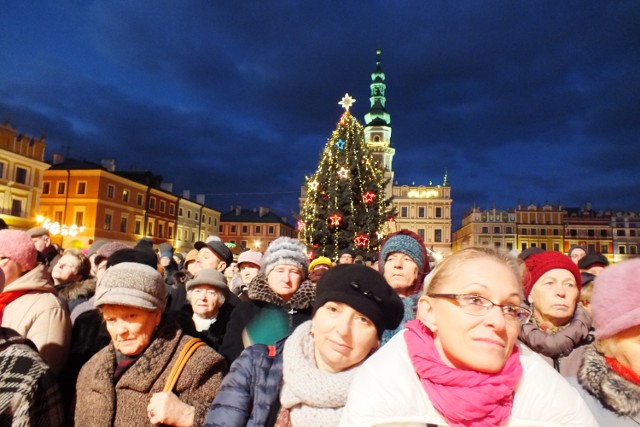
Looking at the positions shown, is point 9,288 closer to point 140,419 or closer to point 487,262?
point 140,419

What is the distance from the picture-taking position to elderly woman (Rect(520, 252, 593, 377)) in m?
2.93

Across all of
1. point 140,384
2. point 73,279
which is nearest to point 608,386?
point 140,384

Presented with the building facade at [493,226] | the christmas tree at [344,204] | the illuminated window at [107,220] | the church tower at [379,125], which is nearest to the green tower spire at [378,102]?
the church tower at [379,125]

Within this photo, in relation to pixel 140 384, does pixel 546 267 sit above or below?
above

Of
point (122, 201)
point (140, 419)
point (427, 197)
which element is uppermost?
point (427, 197)

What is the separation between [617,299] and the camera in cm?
189

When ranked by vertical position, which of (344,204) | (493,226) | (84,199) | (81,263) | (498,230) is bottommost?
(81,263)

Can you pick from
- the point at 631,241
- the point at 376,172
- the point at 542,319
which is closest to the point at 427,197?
the point at 631,241

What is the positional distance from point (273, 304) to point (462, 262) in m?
2.27

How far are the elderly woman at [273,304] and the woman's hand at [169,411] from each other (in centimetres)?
103

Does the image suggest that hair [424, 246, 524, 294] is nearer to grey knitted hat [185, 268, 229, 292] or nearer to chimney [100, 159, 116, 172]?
grey knitted hat [185, 268, 229, 292]

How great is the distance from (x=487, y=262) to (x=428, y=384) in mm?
499

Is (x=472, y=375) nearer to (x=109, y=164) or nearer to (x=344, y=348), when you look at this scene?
(x=344, y=348)

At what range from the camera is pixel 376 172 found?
18.4 metres
